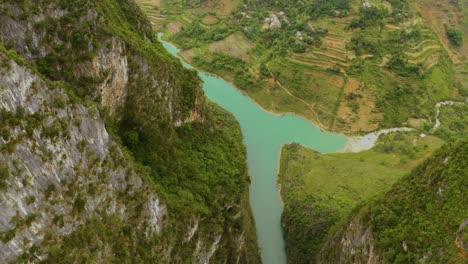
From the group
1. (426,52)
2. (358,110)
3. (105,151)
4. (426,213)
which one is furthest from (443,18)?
(105,151)

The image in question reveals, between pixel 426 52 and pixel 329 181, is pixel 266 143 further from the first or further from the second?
pixel 426 52

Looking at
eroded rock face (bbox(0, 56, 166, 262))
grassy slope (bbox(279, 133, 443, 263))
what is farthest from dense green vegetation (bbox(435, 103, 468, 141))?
eroded rock face (bbox(0, 56, 166, 262))

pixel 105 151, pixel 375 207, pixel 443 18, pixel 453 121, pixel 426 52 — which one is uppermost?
pixel 105 151

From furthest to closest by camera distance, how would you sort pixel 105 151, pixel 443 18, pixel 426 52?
pixel 443 18 → pixel 426 52 → pixel 105 151

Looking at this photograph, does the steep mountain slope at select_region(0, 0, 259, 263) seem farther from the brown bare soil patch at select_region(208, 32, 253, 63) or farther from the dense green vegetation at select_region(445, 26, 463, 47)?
the dense green vegetation at select_region(445, 26, 463, 47)

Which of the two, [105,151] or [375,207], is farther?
[375,207]

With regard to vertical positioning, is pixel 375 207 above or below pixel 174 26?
above

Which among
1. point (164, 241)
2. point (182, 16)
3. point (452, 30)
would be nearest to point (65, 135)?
point (164, 241)
